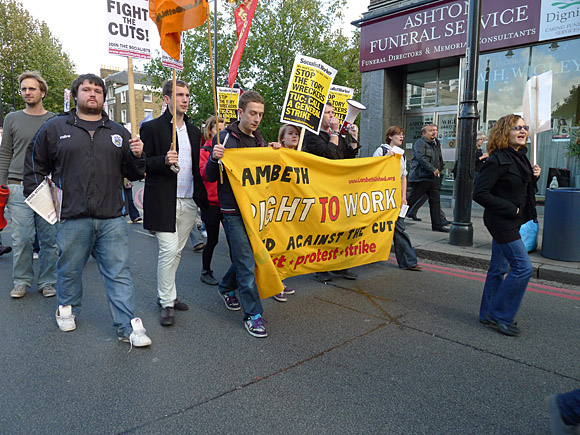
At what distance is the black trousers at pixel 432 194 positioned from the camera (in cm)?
838

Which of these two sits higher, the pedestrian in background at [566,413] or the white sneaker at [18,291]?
the pedestrian in background at [566,413]

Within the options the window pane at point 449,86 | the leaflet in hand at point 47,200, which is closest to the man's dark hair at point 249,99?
the leaflet in hand at point 47,200

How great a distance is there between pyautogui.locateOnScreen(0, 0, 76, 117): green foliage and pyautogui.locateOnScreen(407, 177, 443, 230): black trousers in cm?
2974

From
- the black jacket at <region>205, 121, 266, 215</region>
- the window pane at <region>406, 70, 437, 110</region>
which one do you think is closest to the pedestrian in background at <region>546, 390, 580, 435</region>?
the black jacket at <region>205, 121, 266, 215</region>

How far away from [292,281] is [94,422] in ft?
10.5

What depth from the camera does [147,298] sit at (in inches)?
189

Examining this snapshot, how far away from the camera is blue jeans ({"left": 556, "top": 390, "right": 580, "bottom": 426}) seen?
2094 millimetres

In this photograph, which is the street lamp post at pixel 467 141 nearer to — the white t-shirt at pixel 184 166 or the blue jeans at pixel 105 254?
the white t-shirt at pixel 184 166

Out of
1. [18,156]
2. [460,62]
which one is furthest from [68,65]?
[18,156]

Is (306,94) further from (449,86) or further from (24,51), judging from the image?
(24,51)

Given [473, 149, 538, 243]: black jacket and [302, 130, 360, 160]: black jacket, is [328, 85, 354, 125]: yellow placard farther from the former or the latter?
[473, 149, 538, 243]: black jacket

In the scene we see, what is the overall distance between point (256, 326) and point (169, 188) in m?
1.41

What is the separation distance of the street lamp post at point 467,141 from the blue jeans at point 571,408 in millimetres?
4973

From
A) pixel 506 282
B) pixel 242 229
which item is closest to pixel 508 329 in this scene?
pixel 506 282
